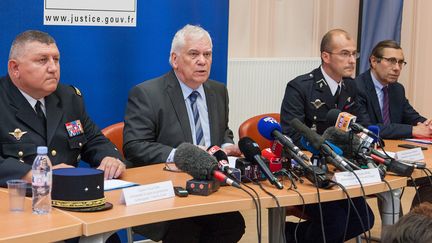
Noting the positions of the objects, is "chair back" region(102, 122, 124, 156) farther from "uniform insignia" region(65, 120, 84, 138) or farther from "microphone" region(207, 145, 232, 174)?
"microphone" region(207, 145, 232, 174)

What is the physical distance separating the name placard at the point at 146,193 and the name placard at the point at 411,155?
1510 mm

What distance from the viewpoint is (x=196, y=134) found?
443 centimetres

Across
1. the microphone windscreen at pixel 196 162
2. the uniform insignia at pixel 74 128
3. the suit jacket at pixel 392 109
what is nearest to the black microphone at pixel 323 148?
the microphone windscreen at pixel 196 162

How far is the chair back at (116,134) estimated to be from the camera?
455cm

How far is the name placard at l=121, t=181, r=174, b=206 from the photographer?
10.1ft

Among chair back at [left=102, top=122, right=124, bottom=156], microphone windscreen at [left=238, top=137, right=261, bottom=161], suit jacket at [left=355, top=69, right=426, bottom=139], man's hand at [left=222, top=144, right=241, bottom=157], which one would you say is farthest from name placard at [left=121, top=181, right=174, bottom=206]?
suit jacket at [left=355, top=69, right=426, bottom=139]

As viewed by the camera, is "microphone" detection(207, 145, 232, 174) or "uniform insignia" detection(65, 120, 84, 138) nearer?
"microphone" detection(207, 145, 232, 174)

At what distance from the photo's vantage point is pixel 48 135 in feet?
12.5

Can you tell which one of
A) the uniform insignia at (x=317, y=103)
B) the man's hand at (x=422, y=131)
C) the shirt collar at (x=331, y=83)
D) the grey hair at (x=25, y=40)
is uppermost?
the grey hair at (x=25, y=40)

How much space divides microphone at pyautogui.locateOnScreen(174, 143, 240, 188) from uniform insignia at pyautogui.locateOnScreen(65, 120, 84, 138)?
2.67ft

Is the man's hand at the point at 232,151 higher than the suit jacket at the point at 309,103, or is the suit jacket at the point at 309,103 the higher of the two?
the suit jacket at the point at 309,103

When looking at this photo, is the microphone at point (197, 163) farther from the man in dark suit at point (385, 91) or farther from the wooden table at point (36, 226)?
the man in dark suit at point (385, 91)

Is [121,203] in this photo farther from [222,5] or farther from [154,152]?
[222,5]

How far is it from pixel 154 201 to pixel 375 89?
281 centimetres
